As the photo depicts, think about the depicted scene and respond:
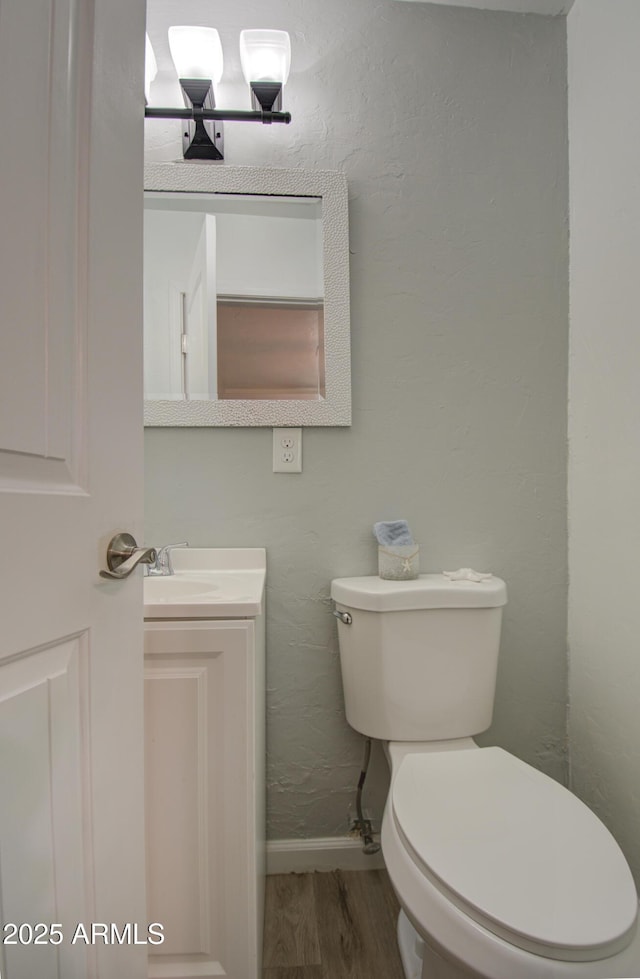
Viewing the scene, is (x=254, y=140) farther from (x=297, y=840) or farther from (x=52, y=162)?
(x=297, y=840)

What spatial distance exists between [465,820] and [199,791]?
43 centimetres

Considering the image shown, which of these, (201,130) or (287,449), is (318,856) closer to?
(287,449)

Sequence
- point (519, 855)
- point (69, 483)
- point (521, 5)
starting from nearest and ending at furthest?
point (69, 483) < point (519, 855) < point (521, 5)

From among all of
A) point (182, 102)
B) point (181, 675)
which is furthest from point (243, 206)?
point (181, 675)

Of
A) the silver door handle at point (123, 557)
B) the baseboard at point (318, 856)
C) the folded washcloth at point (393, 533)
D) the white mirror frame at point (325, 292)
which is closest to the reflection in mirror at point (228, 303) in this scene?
the white mirror frame at point (325, 292)

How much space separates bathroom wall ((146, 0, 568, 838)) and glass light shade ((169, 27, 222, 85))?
8cm

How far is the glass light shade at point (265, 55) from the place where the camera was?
119 cm

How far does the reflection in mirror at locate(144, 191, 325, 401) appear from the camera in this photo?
4.20 ft

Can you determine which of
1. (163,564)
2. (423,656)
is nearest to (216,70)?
(163,564)

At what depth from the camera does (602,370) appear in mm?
1219

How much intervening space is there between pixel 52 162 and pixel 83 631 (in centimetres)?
43

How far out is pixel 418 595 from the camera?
3.70 feet

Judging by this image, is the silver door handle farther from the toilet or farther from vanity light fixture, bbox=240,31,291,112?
vanity light fixture, bbox=240,31,291,112

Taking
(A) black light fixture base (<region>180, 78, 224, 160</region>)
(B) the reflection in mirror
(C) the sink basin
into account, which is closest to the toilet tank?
(C) the sink basin
